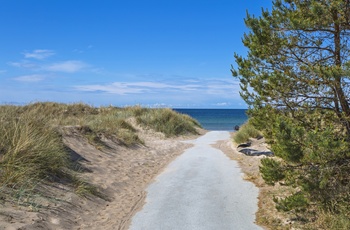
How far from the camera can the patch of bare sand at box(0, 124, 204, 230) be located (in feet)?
20.3

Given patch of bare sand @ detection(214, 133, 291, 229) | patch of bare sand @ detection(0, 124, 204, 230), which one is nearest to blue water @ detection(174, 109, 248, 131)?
patch of bare sand @ detection(214, 133, 291, 229)

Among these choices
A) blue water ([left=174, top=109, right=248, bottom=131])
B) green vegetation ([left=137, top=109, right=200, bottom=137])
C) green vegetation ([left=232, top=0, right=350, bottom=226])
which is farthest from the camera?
blue water ([left=174, top=109, right=248, bottom=131])

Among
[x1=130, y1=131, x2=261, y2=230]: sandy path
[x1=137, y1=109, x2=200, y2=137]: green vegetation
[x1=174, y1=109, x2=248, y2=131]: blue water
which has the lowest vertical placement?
[x1=174, y1=109, x2=248, y2=131]: blue water

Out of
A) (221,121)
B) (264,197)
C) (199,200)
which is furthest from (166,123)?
(221,121)

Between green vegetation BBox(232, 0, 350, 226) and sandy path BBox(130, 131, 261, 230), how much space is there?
3.92 feet

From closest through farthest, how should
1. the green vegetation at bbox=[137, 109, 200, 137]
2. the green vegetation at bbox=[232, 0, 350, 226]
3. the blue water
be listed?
1. the green vegetation at bbox=[232, 0, 350, 226]
2. the green vegetation at bbox=[137, 109, 200, 137]
3. the blue water

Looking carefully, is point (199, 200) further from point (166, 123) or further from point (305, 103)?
point (166, 123)

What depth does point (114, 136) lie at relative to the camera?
54.1ft

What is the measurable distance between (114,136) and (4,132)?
25.5 feet

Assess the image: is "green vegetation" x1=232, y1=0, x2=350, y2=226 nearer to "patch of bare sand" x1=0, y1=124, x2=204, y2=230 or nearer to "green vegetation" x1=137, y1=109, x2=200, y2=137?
"patch of bare sand" x1=0, y1=124, x2=204, y2=230

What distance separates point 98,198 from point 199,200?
8.07ft

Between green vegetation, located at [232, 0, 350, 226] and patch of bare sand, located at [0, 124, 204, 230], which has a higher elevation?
green vegetation, located at [232, 0, 350, 226]

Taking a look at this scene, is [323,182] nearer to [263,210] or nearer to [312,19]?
[263,210]

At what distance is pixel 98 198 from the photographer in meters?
8.52
